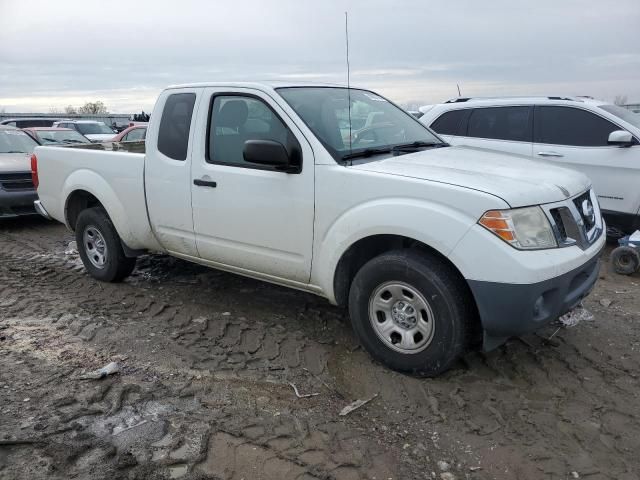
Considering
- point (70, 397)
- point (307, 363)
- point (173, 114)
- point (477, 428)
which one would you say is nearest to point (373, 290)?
point (307, 363)

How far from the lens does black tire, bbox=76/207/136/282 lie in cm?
552

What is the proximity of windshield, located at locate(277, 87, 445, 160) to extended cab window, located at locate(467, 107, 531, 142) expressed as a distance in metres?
2.79

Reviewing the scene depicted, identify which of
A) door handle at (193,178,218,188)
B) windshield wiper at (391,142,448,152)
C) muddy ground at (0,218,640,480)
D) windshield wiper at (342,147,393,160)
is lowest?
muddy ground at (0,218,640,480)

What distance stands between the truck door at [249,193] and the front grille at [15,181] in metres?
5.39

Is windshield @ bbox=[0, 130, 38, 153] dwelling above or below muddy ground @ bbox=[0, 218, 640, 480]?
above

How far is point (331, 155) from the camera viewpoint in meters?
3.81

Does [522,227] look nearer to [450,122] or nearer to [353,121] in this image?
[353,121]

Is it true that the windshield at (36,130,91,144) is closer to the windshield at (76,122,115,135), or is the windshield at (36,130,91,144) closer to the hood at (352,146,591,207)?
the windshield at (76,122,115,135)

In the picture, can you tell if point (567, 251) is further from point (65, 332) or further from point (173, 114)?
point (65, 332)

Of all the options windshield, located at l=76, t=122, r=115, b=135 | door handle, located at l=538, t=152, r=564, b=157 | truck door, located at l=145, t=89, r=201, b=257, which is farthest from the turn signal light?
windshield, located at l=76, t=122, r=115, b=135

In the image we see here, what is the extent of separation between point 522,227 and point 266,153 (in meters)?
1.70

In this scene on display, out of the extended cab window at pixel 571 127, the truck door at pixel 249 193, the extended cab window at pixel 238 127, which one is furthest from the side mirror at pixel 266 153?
the extended cab window at pixel 571 127

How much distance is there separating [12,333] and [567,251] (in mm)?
4160

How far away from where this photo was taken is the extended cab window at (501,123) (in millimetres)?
7156
